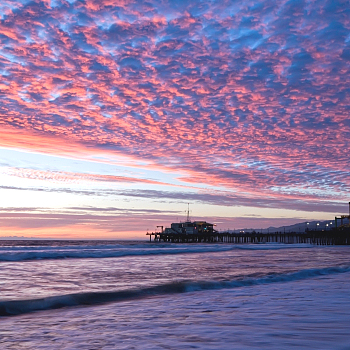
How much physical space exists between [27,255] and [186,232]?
88100 millimetres

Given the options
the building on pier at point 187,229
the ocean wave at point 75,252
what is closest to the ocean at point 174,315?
the ocean wave at point 75,252

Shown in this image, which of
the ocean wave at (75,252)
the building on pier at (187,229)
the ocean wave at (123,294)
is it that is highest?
the building on pier at (187,229)

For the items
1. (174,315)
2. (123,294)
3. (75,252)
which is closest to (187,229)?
(75,252)

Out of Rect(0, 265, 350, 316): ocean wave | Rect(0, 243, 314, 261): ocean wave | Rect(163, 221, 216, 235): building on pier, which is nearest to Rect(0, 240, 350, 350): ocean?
Rect(0, 265, 350, 316): ocean wave

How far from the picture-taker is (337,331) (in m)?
5.93

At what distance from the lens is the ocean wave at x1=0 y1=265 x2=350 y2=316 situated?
9.75m

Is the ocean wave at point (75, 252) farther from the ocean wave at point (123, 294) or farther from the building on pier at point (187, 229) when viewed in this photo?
the building on pier at point (187, 229)

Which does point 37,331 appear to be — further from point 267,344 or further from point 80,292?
point 80,292

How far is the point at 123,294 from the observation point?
11.6 meters

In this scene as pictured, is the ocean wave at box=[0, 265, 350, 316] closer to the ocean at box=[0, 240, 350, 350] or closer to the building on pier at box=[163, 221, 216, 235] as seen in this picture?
the ocean at box=[0, 240, 350, 350]

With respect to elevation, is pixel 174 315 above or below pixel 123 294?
above

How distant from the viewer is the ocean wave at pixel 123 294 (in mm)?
9746

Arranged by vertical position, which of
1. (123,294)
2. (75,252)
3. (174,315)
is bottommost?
(75,252)

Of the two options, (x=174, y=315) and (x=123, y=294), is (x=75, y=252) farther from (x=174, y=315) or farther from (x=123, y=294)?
(x=174, y=315)
